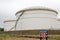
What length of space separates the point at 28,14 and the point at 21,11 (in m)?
1.21

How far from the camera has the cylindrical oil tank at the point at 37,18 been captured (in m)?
26.3

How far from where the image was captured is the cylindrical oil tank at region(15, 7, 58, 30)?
→ 26.3 metres

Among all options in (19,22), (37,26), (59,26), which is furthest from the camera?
(59,26)

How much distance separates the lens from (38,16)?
26688 mm

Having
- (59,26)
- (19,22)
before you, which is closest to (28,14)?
(19,22)

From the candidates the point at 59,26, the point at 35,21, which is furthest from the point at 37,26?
the point at 59,26

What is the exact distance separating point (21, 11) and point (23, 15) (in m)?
0.68

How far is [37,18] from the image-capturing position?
26.6m

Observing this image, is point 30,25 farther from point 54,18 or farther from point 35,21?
point 54,18

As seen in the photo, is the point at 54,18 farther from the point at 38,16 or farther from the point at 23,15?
the point at 23,15

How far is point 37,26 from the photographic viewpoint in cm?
2655

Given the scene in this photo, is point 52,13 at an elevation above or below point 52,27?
above

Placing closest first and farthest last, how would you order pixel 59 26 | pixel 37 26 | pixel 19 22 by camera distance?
pixel 37 26 < pixel 19 22 < pixel 59 26

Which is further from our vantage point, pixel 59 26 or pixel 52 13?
pixel 59 26
